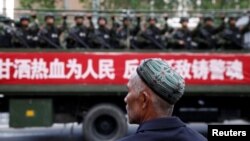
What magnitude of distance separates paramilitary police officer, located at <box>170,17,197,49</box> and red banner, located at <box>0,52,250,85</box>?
1.53ft

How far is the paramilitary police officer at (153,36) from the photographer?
11.4 meters

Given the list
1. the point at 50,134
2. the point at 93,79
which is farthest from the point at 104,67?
the point at 50,134

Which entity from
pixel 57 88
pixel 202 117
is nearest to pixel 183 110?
pixel 202 117

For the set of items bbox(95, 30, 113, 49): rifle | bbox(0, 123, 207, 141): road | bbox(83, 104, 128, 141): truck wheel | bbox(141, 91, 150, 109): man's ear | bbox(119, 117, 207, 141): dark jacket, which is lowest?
bbox(0, 123, 207, 141): road

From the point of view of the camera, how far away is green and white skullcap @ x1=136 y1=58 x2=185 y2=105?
7.02 ft

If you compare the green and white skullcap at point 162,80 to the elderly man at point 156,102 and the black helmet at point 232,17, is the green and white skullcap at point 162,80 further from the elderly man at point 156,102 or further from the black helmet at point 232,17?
the black helmet at point 232,17

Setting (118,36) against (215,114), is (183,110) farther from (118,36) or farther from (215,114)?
(118,36)

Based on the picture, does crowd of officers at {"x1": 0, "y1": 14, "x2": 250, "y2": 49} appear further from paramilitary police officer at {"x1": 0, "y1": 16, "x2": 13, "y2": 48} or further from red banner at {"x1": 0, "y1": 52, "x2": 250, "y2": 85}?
red banner at {"x1": 0, "y1": 52, "x2": 250, "y2": 85}

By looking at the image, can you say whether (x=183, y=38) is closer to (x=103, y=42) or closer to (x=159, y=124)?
(x=103, y=42)

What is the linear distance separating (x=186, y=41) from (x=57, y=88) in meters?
2.82

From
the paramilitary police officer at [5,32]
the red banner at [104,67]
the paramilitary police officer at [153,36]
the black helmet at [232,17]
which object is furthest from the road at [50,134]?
the black helmet at [232,17]

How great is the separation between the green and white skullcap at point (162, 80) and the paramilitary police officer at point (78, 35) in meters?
9.15

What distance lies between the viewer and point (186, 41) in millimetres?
11406

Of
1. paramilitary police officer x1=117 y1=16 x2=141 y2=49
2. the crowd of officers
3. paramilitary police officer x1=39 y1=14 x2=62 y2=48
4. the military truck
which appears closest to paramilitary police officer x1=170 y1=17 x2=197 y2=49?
the crowd of officers
